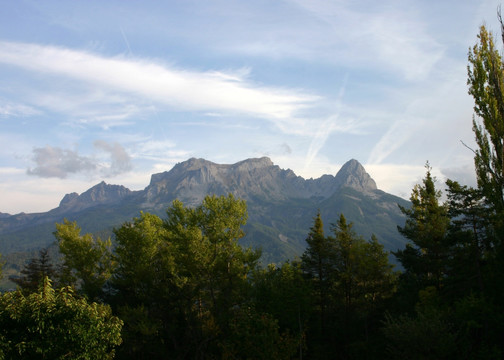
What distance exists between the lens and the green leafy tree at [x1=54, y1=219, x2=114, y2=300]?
3933 cm

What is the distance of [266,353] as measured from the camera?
25953mm

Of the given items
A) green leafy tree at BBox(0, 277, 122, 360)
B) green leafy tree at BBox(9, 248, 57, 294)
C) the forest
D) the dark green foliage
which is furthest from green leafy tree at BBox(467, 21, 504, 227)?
green leafy tree at BBox(9, 248, 57, 294)

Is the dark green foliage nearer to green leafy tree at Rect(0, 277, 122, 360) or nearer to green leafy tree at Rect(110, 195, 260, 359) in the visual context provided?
green leafy tree at Rect(110, 195, 260, 359)

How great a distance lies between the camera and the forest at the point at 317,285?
86.7 ft

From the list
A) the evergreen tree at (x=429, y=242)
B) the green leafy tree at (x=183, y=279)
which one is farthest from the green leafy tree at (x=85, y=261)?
the evergreen tree at (x=429, y=242)

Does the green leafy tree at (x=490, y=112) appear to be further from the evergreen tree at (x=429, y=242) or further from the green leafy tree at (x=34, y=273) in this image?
the green leafy tree at (x=34, y=273)

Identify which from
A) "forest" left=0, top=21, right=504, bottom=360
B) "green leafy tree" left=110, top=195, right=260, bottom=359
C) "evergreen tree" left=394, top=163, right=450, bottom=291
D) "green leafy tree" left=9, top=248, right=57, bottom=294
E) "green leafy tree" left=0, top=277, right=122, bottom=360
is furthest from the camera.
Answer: "green leafy tree" left=9, top=248, right=57, bottom=294

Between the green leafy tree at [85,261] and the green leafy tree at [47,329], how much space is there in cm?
2155

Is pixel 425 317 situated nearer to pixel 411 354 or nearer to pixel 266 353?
pixel 411 354

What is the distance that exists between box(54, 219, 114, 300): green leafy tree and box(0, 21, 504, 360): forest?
0.37 feet

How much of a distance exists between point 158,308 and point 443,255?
29.8m

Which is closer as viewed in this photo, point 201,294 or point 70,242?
point 201,294

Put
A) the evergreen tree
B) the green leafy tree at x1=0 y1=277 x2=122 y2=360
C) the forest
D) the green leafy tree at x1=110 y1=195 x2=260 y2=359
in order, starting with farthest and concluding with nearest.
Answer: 1. the evergreen tree
2. the green leafy tree at x1=110 y1=195 x2=260 y2=359
3. the forest
4. the green leafy tree at x1=0 y1=277 x2=122 y2=360

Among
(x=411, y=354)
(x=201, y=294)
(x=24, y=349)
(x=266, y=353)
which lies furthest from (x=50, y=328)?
(x=411, y=354)
